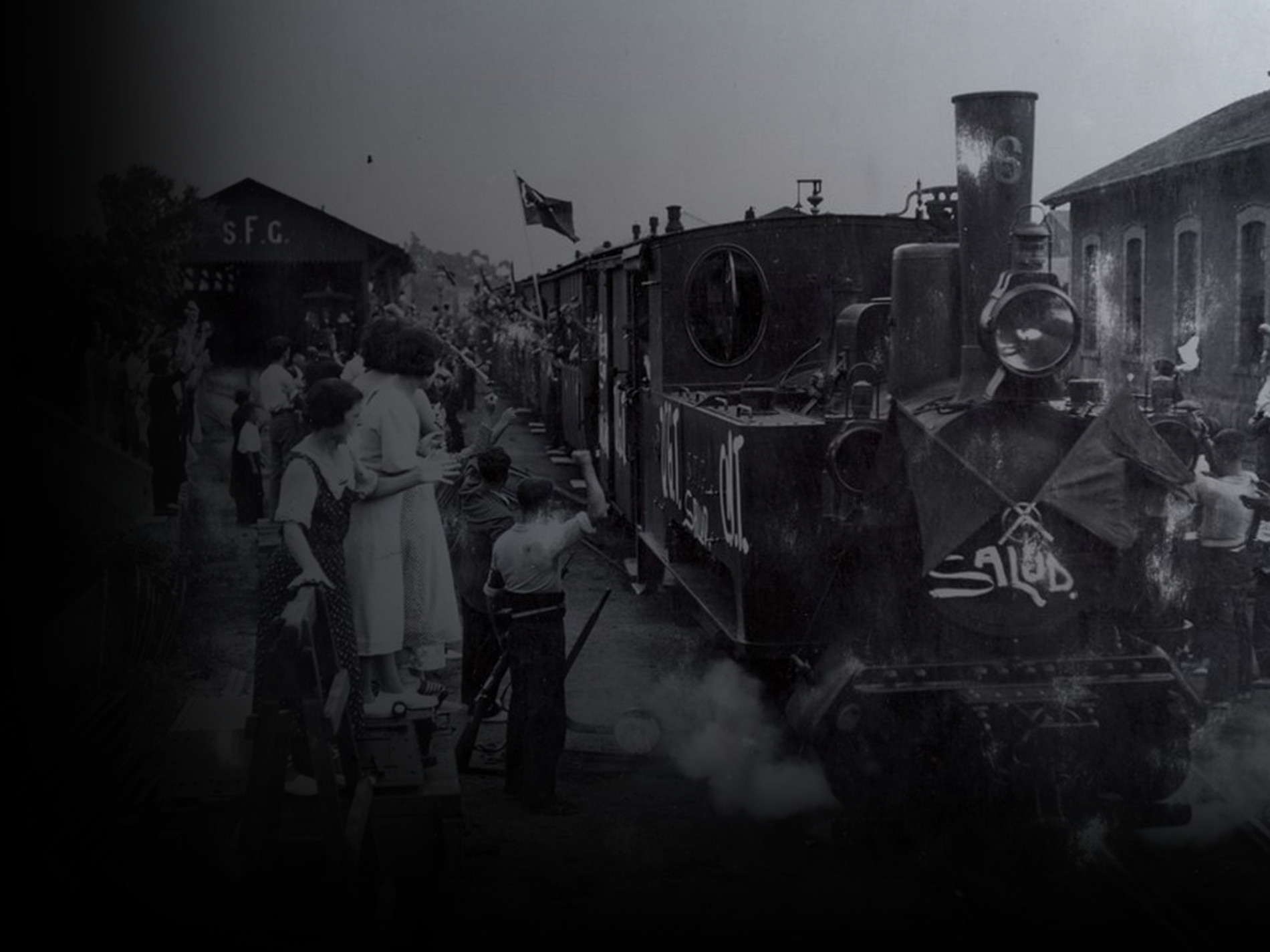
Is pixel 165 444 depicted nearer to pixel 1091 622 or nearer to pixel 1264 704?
pixel 1091 622

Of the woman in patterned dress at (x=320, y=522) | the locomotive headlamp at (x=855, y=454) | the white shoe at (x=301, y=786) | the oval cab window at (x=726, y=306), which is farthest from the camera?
the oval cab window at (x=726, y=306)

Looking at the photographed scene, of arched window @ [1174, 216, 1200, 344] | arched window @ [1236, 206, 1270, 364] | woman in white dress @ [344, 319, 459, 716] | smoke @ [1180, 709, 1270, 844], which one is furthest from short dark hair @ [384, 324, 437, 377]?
arched window @ [1236, 206, 1270, 364]

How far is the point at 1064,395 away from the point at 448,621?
2441 millimetres

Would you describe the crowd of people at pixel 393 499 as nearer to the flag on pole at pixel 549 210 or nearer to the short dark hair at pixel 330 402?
the short dark hair at pixel 330 402

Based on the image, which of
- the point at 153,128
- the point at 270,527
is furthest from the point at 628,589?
the point at 153,128

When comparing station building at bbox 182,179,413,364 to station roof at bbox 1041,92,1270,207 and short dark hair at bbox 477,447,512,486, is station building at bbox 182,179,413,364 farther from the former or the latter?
station roof at bbox 1041,92,1270,207

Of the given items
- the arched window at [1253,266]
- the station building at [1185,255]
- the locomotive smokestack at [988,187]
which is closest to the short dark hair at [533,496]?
the locomotive smokestack at [988,187]

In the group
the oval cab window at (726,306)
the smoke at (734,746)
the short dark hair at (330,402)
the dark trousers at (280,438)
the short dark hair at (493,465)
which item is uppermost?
the oval cab window at (726,306)

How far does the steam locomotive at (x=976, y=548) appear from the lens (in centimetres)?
486

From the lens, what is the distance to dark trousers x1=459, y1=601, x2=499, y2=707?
19.4 feet

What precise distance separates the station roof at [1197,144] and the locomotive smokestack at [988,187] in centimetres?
155

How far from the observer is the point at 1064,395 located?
16.9 ft

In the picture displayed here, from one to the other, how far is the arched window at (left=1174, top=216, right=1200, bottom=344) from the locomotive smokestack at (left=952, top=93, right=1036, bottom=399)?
2.28m

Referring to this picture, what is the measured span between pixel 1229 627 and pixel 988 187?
2582 millimetres
